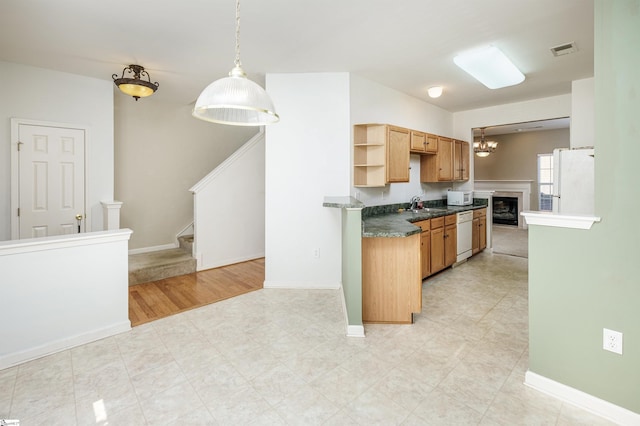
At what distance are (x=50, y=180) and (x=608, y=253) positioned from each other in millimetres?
5460

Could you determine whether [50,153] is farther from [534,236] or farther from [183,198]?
[534,236]

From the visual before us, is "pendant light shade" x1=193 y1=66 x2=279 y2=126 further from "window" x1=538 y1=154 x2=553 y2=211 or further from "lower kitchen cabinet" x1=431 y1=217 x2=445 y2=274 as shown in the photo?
"window" x1=538 y1=154 x2=553 y2=211

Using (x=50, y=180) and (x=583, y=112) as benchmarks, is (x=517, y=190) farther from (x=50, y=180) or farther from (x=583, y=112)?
(x=50, y=180)

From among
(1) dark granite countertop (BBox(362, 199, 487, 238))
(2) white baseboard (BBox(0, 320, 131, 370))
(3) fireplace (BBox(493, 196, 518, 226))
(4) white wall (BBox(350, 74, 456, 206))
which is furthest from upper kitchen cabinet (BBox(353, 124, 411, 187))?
(3) fireplace (BBox(493, 196, 518, 226))

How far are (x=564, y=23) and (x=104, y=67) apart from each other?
489 centimetres

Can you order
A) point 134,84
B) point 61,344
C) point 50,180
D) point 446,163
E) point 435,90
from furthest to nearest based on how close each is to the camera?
point 446,163, point 435,90, point 50,180, point 134,84, point 61,344

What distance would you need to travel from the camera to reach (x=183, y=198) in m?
5.68

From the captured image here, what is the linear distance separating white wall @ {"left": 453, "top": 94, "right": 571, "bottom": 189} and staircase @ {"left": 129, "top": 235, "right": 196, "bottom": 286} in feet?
17.4

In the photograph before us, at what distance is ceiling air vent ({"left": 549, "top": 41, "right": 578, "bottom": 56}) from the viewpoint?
3139mm

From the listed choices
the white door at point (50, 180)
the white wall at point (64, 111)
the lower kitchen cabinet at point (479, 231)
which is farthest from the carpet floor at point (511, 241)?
the white door at point (50, 180)

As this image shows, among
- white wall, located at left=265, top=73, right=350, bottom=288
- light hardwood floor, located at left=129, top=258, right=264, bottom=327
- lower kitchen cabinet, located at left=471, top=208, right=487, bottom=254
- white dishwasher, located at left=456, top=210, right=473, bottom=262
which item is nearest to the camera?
light hardwood floor, located at left=129, top=258, right=264, bottom=327

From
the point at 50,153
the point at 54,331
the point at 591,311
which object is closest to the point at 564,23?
the point at 591,311

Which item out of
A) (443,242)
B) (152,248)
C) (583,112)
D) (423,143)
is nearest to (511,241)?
(583,112)

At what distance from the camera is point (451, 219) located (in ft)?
15.2
